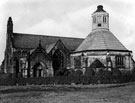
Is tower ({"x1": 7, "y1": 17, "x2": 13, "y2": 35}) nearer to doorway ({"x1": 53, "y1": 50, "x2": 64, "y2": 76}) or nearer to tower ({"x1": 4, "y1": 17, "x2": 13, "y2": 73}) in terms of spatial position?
tower ({"x1": 4, "y1": 17, "x2": 13, "y2": 73})

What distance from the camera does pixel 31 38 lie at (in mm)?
76500

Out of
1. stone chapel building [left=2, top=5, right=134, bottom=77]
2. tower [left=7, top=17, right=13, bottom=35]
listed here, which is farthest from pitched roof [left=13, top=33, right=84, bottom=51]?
tower [left=7, top=17, right=13, bottom=35]

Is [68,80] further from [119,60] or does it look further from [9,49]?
[9,49]

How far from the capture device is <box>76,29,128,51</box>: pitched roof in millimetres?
63875

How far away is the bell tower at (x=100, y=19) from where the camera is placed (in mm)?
74125

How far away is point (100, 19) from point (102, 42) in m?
11.7

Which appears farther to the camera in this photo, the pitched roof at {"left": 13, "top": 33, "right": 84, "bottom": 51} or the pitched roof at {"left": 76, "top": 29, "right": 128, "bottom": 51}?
the pitched roof at {"left": 13, "top": 33, "right": 84, "bottom": 51}

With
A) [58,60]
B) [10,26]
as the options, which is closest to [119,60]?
[58,60]

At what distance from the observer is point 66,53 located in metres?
72.9

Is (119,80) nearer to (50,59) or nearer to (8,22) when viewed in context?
(50,59)

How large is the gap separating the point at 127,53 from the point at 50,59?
18.9m

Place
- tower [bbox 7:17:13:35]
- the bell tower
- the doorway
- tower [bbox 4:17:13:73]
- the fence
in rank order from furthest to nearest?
the bell tower, tower [bbox 7:17:13:35], tower [bbox 4:17:13:73], the doorway, the fence

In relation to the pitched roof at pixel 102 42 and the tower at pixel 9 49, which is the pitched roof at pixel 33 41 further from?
the pitched roof at pixel 102 42

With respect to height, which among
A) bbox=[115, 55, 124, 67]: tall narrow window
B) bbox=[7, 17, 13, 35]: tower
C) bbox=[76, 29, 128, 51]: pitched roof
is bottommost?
bbox=[115, 55, 124, 67]: tall narrow window
